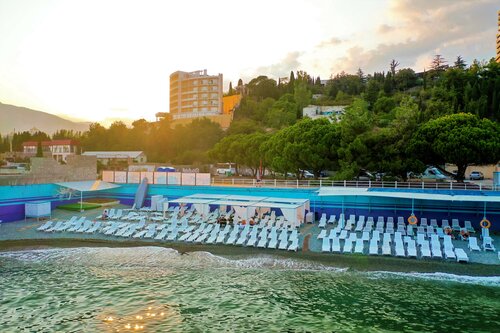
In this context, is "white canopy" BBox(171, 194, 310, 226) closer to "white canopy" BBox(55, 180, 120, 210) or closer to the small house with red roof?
"white canopy" BBox(55, 180, 120, 210)

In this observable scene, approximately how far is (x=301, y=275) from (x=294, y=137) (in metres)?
18.7

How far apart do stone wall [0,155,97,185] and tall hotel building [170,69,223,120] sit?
2508 inches

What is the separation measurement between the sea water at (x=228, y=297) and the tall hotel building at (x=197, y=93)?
80501mm

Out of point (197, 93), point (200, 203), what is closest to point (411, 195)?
point (200, 203)

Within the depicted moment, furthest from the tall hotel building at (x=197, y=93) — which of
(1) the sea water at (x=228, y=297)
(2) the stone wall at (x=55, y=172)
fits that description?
(1) the sea water at (x=228, y=297)

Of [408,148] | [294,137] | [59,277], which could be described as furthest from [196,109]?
[59,277]

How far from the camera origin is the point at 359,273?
15.6 m

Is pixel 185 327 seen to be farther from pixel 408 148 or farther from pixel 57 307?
pixel 408 148

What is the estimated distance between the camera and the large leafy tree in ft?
84.9

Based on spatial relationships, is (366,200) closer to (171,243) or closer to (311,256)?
(311,256)

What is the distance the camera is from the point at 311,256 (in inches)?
685

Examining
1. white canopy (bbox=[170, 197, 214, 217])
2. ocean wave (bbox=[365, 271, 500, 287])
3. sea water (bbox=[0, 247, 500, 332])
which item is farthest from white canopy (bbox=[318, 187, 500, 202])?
white canopy (bbox=[170, 197, 214, 217])

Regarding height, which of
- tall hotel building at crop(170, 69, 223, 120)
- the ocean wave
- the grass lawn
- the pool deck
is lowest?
the ocean wave

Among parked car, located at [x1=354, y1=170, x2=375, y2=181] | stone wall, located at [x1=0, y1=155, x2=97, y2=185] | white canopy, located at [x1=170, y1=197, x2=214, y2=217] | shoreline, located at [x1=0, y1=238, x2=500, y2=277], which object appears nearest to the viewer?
shoreline, located at [x1=0, y1=238, x2=500, y2=277]
